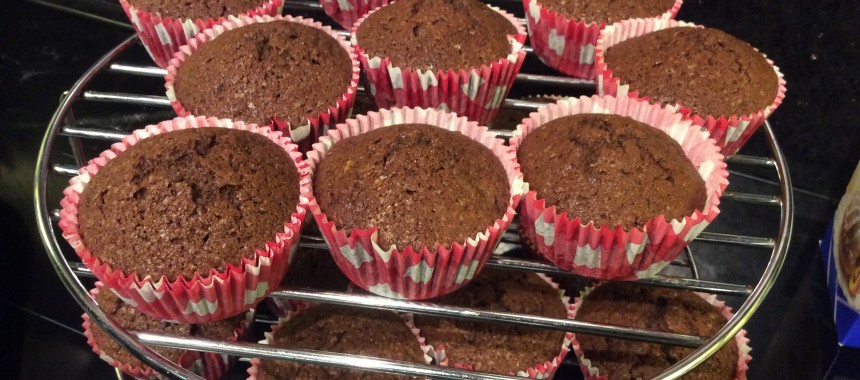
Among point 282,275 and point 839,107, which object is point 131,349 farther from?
point 839,107

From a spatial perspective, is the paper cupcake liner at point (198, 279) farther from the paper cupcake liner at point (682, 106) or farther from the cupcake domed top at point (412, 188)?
the paper cupcake liner at point (682, 106)

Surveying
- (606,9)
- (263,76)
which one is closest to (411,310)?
(263,76)

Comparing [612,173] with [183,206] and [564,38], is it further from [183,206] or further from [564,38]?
[183,206]

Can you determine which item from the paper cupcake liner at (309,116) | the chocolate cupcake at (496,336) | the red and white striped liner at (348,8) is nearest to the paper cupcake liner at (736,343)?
the chocolate cupcake at (496,336)

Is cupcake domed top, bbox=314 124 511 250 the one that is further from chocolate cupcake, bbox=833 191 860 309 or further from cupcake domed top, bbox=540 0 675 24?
chocolate cupcake, bbox=833 191 860 309

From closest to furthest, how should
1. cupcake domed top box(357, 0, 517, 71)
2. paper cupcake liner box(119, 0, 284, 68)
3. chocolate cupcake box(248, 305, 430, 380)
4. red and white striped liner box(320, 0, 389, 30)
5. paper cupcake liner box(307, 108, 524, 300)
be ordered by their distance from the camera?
paper cupcake liner box(307, 108, 524, 300) < chocolate cupcake box(248, 305, 430, 380) < cupcake domed top box(357, 0, 517, 71) < paper cupcake liner box(119, 0, 284, 68) < red and white striped liner box(320, 0, 389, 30)

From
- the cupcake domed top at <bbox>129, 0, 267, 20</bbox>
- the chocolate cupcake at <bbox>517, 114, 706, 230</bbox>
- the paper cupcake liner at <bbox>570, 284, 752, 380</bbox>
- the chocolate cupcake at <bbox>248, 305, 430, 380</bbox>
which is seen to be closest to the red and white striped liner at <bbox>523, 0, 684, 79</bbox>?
the chocolate cupcake at <bbox>517, 114, 706, 230</bbox>
